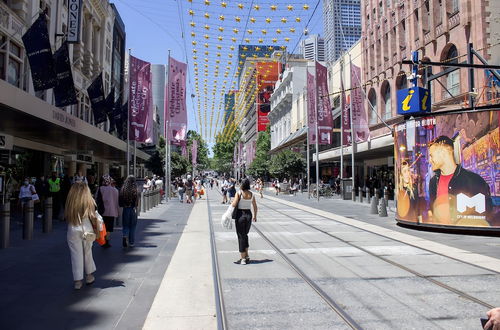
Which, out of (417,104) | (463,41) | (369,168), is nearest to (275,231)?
(417,104)

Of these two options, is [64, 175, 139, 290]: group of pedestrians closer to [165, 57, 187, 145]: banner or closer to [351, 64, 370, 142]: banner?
[165, 57, 187, 145]: banner

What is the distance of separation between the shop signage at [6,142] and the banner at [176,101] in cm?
793

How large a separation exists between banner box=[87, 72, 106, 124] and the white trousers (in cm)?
1661

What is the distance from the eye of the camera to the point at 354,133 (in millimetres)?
29094

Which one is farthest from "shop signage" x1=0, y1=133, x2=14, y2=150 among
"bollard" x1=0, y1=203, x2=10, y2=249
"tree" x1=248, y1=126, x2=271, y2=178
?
"tree" x1=248, y1=126, x2=271, y2=178

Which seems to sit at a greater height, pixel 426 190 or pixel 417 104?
pixel 417 104

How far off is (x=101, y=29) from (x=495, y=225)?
103ft

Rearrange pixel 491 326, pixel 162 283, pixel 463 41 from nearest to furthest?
pixel 491 326 → pixel 162 283 → pixel 463 41

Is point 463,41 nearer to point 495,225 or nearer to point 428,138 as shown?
point 428,138

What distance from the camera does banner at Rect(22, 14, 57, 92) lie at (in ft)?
48.9

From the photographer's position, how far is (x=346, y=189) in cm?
3170

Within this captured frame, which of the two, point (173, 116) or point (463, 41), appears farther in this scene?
point (463, 41)

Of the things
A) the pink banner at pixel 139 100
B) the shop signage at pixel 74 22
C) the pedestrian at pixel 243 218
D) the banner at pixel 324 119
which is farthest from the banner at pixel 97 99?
the pedestrian at pixel 243 218

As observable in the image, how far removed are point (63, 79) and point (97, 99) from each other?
495 cm
